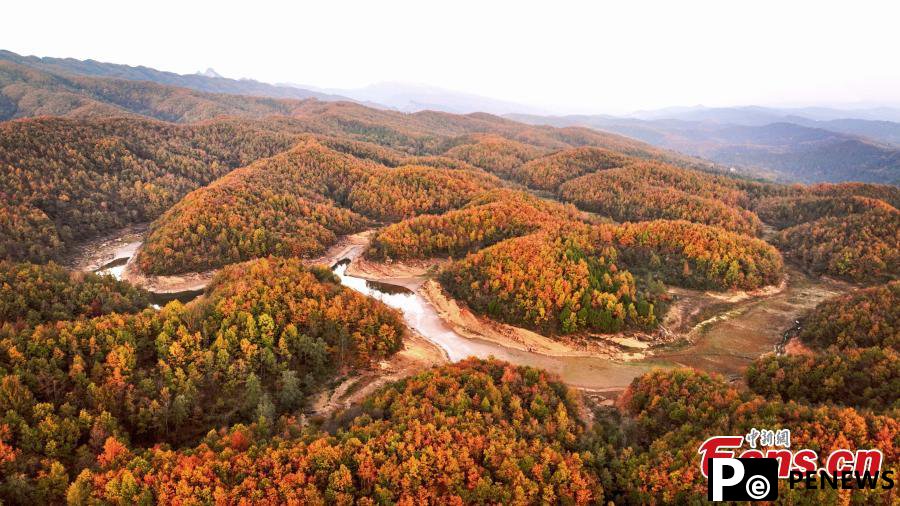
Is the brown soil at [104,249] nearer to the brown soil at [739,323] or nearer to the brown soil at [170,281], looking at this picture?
the brown soil at [170,281]

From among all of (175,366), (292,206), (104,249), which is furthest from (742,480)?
(104,249)

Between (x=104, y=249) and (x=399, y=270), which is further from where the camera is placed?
(x=104, y=249)

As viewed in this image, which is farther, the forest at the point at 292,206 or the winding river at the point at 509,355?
the forest at the point at 292,206

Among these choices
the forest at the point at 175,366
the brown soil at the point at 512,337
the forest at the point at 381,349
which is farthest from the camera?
the brown soil at the point at 512,337

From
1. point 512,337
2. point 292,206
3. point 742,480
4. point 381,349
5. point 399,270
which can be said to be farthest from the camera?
point 292,206

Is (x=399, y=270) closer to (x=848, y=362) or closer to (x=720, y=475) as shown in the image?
(x=848, y=362)

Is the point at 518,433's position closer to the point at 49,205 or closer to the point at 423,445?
the point at 423,445

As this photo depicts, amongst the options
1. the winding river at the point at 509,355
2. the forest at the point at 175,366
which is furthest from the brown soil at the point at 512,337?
the forest at the point at 175,366
